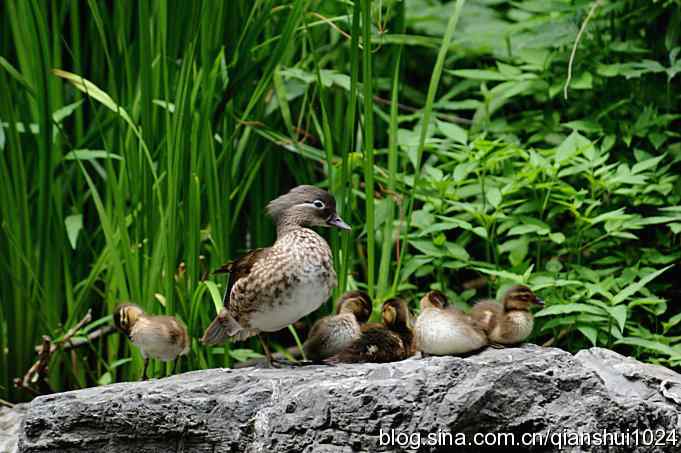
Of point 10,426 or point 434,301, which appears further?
point 10,426

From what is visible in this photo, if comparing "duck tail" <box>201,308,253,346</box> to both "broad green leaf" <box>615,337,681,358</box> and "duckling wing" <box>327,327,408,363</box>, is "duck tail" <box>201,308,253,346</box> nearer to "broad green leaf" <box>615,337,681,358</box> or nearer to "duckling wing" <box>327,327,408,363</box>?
"duckling wing" <box>327,327,408,363</box>

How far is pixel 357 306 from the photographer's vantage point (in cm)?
384

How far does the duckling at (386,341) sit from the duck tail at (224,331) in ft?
1.05

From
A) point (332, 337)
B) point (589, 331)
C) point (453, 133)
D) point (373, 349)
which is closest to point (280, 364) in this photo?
point (332, 337)

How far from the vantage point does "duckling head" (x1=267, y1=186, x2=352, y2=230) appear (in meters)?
3.59

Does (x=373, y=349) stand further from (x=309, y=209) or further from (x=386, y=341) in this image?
(x=309, y=209)

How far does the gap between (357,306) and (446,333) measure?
465mm

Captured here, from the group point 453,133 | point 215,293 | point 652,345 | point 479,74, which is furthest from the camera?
point 479,74

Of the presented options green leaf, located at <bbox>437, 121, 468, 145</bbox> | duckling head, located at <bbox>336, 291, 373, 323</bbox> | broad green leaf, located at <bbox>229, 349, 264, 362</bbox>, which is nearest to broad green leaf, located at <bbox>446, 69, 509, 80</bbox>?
green leaf, located at <bbox>437, 121, 468, 145</bbox>

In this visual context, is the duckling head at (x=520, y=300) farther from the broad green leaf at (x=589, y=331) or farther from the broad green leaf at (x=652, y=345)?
the broad green leaf at (x=652, y=345)

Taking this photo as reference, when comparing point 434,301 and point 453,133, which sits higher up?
point 453,133

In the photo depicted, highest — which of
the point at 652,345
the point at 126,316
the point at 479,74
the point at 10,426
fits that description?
the point at 479,74

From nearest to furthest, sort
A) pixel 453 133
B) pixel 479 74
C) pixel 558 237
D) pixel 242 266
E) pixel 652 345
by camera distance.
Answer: pixel 242 266
pixel 652 345
pixel 558 237
pixel 453 133
pixel 479 74

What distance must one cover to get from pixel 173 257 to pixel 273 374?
0.79m
